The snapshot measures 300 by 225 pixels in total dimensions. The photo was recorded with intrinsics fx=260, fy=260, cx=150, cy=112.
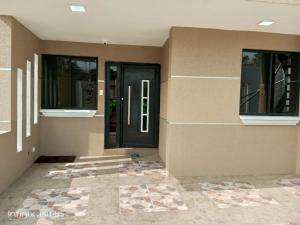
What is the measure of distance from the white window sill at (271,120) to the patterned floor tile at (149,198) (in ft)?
5.78

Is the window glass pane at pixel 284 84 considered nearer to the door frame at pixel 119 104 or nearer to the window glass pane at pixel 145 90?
the door frame at pixel 119 104

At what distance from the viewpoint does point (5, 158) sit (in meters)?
3.67

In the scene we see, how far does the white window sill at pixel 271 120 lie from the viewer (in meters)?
4.48

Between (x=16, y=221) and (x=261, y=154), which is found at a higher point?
(x=261, y=154)

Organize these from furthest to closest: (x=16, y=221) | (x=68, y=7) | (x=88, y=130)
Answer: (x=88, y=130)
(x=68, y=7)
(x=16, y=221)

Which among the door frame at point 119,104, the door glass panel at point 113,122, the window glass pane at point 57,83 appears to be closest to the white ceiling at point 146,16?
the window glass pane at point 57,83

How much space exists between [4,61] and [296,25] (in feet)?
14.5

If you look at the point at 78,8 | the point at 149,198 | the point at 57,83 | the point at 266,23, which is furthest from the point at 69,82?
the point at 266,23

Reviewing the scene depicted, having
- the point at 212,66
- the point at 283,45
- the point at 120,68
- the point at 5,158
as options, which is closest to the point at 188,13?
the point at 212,66

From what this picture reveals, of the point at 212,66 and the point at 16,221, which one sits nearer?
the point at 16,221

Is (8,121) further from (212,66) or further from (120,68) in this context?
(212,66)

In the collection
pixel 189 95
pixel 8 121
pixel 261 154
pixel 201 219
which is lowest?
pixel 201 219

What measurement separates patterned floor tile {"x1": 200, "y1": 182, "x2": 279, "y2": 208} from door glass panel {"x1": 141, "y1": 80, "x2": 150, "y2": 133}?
2.21 meters

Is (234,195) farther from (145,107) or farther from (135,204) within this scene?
(145,107)
